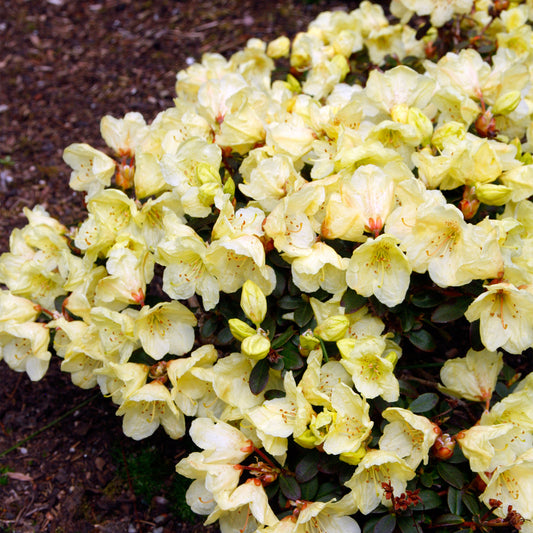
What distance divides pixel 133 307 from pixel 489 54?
2026 millimetres

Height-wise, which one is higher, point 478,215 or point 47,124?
point 478,215

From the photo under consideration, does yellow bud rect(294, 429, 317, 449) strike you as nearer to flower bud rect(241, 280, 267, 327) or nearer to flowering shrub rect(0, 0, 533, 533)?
flowering shrub rect(0, 0, 533, 533)

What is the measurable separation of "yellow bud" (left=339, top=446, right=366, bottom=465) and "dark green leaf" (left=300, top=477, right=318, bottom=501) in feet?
0.53

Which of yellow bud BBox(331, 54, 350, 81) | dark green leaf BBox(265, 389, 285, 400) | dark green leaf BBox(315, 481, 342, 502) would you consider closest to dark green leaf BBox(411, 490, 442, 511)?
dark green leaf BBox(315, 481, 342, 502)

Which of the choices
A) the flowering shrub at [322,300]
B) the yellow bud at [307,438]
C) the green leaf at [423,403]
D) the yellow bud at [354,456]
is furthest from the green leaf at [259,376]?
the green leaf at [423,403]

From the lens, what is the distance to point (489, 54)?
294 cm

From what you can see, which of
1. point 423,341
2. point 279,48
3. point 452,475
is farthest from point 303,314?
point 279,48

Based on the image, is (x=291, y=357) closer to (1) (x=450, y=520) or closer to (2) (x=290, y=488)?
(2) (x=290, y=488)

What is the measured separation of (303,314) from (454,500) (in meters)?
0.70

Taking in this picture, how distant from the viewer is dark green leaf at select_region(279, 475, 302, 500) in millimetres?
1812

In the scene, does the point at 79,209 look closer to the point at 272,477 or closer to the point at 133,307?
the point at 133,307

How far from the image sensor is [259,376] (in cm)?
191

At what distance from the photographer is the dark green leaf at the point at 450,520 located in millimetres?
1798

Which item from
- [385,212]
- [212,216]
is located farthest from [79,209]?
[385,212]
